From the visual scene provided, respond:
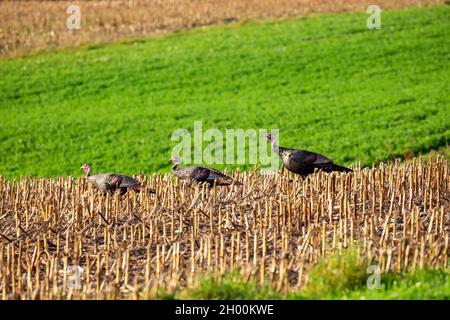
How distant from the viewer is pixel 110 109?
30.6 m

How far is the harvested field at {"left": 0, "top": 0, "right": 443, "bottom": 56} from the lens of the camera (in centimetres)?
3819

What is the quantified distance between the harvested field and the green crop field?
0.99 metres

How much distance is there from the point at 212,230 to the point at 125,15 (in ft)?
97.0

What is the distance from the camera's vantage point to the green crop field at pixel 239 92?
83.3 feet

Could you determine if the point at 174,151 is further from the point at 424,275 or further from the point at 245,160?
the point at 424,275

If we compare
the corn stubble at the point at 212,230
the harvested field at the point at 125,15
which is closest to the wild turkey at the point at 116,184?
the corn stubble at the point at 212,230

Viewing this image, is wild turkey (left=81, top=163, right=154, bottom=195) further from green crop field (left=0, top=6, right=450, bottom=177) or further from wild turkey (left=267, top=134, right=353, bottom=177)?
green crop field (left=0, top=6, right=450, bottom=177)

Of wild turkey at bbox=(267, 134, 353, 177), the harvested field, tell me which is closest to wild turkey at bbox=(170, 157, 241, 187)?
wild turkey at bbox=(267, 134, 353, 177)

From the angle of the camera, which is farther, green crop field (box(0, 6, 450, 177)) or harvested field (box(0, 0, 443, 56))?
harvested field (box(0, 0, 443, 56))

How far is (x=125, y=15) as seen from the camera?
133ft

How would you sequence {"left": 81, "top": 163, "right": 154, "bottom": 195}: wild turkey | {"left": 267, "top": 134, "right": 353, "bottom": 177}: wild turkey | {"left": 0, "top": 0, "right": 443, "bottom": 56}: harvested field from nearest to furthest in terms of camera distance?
{"left": 81, "top": 163, "right": 154, "bottom": 195}: wild turkey, {"left": 267, "top": 134, "right": 353, "bottom": 177}: wild turkey, {"left": 0, "top": 0, "right": 443, "bottom": 56}: harvested field

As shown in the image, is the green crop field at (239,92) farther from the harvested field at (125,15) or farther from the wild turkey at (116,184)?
the wild turkey at (116,184)

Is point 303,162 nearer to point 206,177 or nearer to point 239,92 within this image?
point 206,177

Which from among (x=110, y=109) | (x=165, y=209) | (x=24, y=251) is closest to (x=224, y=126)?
(x=110, y=109)
